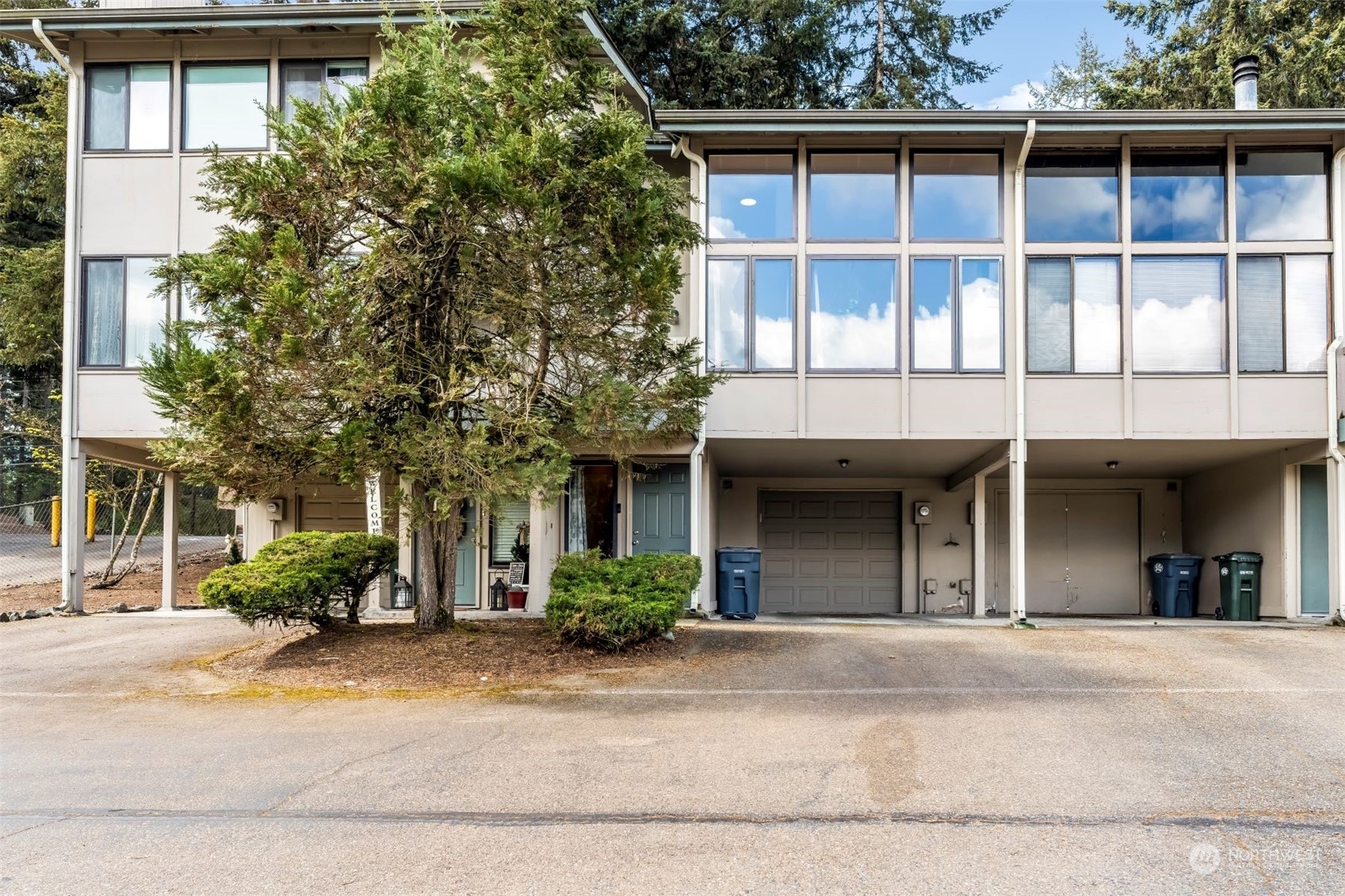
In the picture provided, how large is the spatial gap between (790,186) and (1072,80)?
977 inches

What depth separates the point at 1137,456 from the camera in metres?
13.1

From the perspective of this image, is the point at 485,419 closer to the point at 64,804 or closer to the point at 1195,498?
the point at 64,804

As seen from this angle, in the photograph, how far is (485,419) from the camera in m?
8.62

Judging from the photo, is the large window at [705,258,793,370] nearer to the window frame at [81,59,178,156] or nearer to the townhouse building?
the townhouse building

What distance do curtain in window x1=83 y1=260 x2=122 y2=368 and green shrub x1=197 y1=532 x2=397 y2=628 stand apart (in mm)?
4389

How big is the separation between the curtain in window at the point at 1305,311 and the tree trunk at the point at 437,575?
1004cm

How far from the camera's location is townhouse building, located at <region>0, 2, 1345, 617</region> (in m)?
11.6

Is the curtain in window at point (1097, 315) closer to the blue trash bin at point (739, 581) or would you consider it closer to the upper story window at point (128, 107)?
the blue trash bin at point (739, 581)

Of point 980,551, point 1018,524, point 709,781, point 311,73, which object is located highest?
point 311,73

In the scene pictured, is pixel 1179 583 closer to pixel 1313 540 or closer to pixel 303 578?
pixel 1313 540

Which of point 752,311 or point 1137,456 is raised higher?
point 752,311

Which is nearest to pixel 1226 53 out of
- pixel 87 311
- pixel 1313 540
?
pixel 1313 540

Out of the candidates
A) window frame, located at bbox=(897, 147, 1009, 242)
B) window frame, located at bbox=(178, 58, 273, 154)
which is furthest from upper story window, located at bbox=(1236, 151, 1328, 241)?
window frame, located at bbox=(178, 58, 273, 154)

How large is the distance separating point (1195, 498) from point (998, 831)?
41.6 ft
